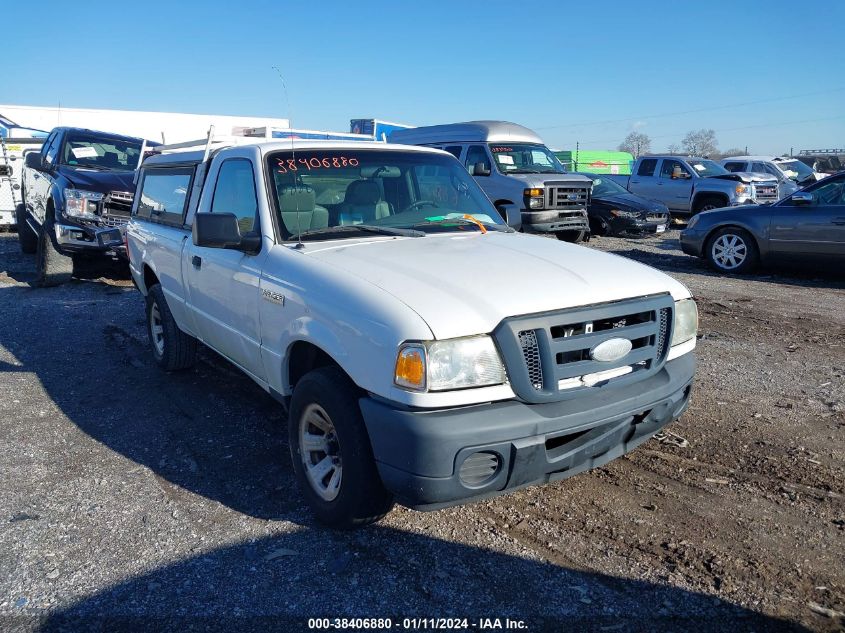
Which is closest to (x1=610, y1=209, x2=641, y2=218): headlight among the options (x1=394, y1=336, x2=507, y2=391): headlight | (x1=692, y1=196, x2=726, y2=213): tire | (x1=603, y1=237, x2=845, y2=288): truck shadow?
(x1=603, y1=237, x2=845, y2=288): truck shadow

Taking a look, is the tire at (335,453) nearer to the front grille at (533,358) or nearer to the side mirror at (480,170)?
the front grille at (533,358)

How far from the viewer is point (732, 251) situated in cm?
1087

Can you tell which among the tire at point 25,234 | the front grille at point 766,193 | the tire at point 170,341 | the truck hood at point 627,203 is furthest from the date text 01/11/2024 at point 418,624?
the front grille at point 766,193

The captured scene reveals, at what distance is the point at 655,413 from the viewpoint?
334 centimetres

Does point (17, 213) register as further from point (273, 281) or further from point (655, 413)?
point (655, 413)

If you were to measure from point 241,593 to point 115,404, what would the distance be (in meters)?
2.87

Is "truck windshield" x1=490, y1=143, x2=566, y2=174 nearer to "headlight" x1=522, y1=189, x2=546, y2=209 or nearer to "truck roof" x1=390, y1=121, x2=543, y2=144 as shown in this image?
"truck roof" x1=390, y1=121, x2=543, y2=144

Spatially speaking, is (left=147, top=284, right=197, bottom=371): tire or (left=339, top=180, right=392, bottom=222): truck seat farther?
(left=147, top=284, right=197, bottom=371): tire

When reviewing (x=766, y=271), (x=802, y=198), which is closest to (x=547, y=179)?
(x=766, y=271)

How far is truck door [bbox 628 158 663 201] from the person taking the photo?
63.5 feet

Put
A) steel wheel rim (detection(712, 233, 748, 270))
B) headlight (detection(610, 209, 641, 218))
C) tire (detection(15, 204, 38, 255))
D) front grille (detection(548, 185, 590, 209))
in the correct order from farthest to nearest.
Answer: headlight (detection(610, 209, 641, 218))
front grille (detection(548, 185, 590, 209))
tire (detection(15, 204, 38, 255))
steel wheel rim (detection(712, 233, 748, 270))

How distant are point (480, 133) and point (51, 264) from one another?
7860 mm

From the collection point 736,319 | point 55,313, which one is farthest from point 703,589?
point 55,313

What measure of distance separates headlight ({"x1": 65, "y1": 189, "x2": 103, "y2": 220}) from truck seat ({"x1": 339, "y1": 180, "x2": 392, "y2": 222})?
6.43 metres
